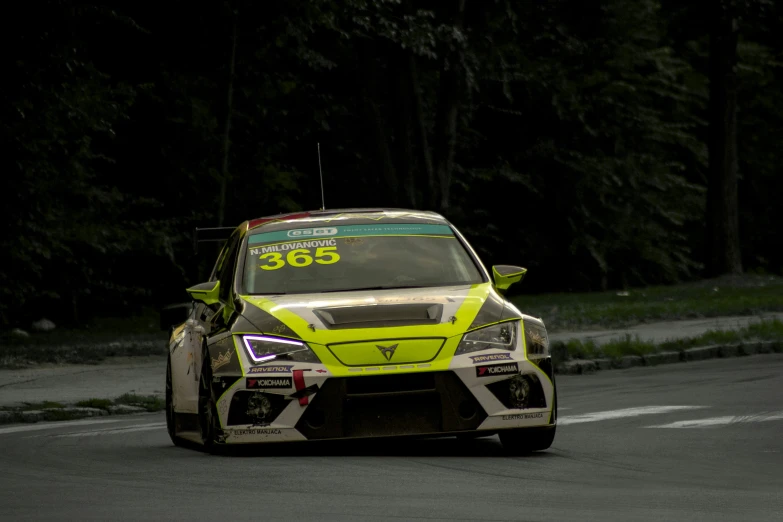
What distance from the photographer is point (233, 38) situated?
30.8 m

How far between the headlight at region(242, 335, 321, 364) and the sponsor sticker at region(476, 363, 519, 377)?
96 centimetres

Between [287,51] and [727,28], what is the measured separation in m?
11.0

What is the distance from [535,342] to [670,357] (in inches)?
433

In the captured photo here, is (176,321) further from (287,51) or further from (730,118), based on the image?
(730,118)

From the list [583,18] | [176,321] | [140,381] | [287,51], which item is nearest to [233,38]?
[287,51]

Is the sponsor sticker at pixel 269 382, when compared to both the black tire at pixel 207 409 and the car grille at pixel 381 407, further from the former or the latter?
the black tire at pixel 207 409

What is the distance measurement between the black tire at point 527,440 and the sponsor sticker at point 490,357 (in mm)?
604

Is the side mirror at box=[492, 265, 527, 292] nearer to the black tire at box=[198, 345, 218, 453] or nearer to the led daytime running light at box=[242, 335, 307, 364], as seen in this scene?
the led daytime running light at box=[242, 335, 307, 364]

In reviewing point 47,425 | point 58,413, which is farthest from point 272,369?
point 58,413

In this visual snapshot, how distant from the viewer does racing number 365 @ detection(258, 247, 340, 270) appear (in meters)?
11.0

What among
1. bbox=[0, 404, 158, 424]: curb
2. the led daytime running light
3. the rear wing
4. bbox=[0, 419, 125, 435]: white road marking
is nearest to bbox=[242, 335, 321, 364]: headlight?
the led daytime running light

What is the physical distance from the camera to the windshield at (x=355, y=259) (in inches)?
425

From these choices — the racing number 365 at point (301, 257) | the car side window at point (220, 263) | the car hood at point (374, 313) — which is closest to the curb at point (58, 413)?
the car side window at point (220, 263)

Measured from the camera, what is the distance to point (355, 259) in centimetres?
1101
